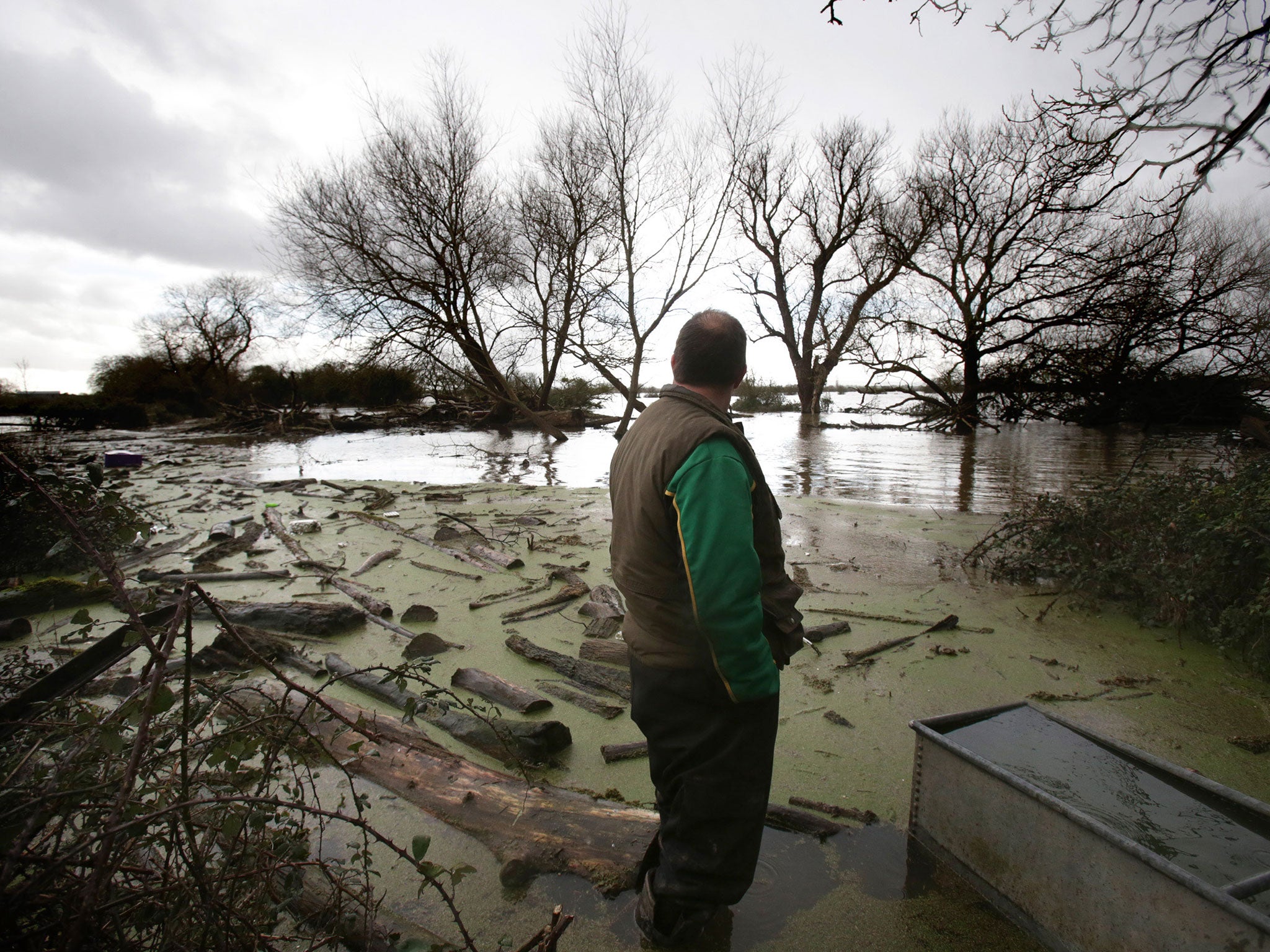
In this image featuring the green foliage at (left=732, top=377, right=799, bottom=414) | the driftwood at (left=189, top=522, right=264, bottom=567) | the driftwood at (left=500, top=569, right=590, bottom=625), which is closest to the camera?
the driftwood at (left=500, top=569, right=590, bottom=625)

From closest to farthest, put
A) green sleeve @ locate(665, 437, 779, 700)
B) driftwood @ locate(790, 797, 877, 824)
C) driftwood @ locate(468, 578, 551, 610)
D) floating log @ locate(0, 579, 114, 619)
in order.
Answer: green sleeve @ locate(665, 437, 779, 700), driftwood @ locate(790, 797, 877, 824), floating log @ locate(0, 579, 114, 619), driftwood @ locate(468, 578, 551, 610)

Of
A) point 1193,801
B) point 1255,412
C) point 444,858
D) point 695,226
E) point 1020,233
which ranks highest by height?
point 1020,233

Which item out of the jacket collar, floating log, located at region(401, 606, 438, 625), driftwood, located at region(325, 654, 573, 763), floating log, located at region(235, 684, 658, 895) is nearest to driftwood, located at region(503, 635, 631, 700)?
driftwood, located at region(325, 654, 573, 763)

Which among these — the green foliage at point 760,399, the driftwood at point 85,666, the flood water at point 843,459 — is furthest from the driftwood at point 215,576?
the green foliage at point 760,399

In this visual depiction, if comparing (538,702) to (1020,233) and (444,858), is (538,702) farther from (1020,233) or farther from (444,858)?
(1020,233)

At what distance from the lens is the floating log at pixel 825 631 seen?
456 cm

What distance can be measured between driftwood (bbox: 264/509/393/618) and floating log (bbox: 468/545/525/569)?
4.02ft

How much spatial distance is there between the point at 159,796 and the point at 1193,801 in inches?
126

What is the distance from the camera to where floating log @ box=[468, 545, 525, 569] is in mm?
6328

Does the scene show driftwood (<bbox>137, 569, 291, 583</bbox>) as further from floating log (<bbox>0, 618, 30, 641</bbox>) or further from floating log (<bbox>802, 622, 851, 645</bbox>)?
floating log (<bbox>802, 622, 851, 645</bbox>)

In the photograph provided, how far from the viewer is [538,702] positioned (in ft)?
11.9

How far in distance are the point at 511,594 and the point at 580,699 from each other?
1.92m

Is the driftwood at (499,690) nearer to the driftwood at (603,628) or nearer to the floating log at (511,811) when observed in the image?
the floating log at (511,811)

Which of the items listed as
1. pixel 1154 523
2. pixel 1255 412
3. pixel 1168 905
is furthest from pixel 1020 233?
pixel 1168 905
